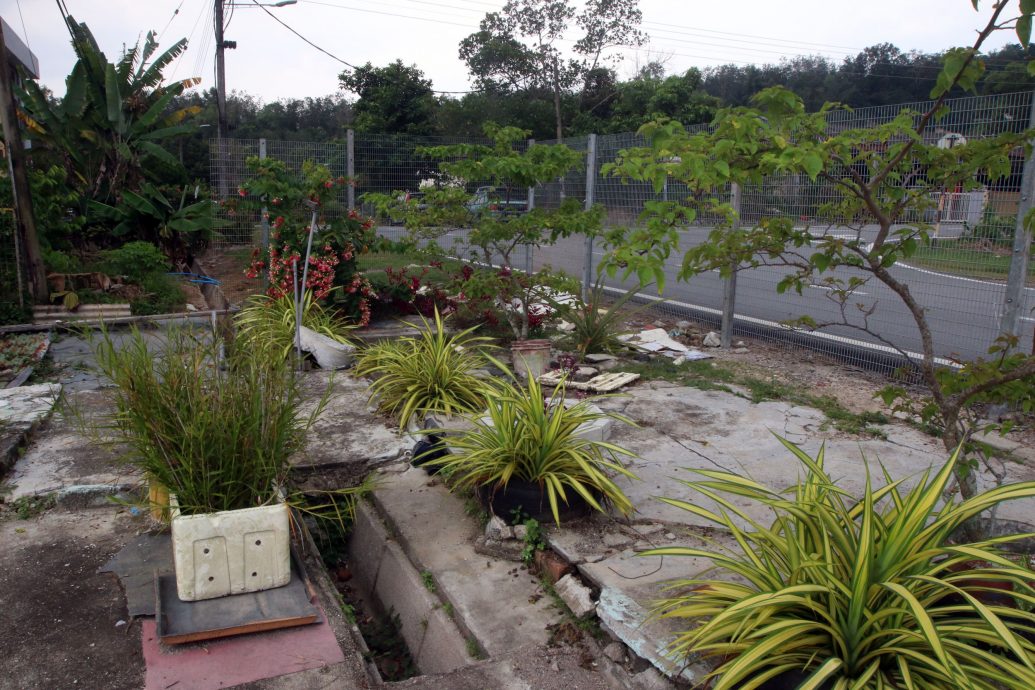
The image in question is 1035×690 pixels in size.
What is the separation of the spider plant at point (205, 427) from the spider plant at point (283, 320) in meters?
3.26

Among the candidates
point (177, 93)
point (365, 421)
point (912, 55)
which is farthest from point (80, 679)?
point (912, 55)

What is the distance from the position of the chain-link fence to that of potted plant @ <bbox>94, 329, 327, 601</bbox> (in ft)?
6.58

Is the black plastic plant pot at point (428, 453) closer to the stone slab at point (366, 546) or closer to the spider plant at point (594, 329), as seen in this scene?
the stone slab at point (366, 546)

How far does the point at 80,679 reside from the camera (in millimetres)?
2762

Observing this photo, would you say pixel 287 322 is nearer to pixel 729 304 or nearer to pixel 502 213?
pixel 502 213

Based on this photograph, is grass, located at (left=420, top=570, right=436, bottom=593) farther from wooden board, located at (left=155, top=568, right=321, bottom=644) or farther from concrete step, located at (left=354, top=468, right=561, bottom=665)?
wooden board, located at (left=155, top=568, right=321, bottom=644)

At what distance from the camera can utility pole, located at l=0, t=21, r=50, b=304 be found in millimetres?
8281

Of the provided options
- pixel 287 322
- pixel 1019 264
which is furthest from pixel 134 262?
pixel 1019 264

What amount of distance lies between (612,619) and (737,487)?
67 cm

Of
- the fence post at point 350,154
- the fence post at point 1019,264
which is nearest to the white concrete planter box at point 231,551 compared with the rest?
the fence post at point 1019,264

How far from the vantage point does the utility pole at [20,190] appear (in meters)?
8.28

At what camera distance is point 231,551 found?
322 centimetres

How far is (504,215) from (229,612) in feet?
17.5

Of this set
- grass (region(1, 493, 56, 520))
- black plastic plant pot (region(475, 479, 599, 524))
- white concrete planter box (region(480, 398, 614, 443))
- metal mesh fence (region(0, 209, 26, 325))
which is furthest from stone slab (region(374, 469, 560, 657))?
metal mesh fence (region(0, 209, 26, 325))
